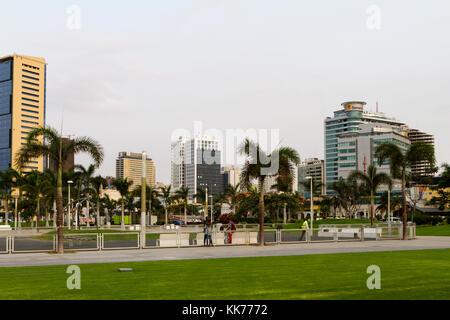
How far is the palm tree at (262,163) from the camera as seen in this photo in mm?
32469

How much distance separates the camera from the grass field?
10.7 m

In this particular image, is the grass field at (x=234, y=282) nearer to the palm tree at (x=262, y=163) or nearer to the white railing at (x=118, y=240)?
the white railing at (x=118, y=240)

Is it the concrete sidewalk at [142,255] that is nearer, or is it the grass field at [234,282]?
the grass field at [234,282]

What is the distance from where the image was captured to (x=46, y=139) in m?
27.5

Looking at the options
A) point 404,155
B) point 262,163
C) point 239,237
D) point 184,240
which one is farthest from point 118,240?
point 404,155

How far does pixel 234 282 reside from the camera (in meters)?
12.8

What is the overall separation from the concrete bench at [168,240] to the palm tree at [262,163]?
610 cm

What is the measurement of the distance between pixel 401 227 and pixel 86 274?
31.5 meters

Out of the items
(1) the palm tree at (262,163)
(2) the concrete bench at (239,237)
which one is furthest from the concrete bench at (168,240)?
(1) the palm tree at (262,163)

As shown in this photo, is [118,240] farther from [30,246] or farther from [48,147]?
[48,147]

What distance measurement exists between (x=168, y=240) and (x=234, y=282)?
1767cm

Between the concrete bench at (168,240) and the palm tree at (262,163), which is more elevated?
the palm tree at (262,163)
